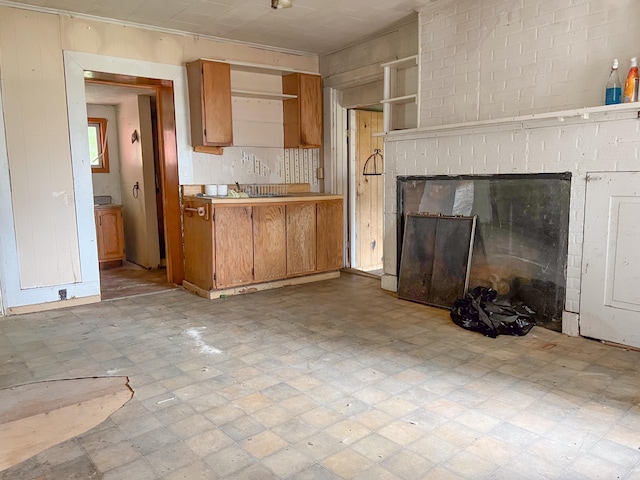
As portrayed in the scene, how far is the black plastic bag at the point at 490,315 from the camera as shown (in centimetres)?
357

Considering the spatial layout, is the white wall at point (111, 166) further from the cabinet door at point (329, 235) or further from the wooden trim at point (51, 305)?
the cabinet door at point (329, 235)

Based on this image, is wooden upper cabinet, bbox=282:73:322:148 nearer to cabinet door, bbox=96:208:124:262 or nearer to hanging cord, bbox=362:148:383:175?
hanging cord, bbox=362:148:383:175

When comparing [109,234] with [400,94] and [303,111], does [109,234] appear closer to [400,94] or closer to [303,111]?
[303,111]

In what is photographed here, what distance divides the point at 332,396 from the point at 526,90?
2.94 m

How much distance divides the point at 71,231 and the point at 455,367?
3887 millimetres

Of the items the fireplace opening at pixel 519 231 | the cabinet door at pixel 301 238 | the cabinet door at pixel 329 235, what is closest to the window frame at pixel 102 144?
the cabinet door at pixel 301 238

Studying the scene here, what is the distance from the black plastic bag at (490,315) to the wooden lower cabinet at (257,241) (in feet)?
6.67

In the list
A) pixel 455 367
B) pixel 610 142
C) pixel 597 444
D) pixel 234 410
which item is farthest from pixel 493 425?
pixel 610 142

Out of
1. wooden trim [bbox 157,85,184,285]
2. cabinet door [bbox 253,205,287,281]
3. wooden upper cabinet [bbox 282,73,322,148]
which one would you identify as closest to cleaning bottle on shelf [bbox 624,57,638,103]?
cabinet door [bbox 253,205,287,281]

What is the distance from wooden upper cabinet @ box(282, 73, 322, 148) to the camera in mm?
5781

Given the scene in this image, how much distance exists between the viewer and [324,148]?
20.6 feet

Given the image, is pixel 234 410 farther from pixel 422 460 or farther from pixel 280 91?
pixel 280 91

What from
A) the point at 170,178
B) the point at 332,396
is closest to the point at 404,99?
the point at 170,178

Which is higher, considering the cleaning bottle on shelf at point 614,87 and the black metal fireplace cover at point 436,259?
the cleaning bottle on shelf at point 614,87
